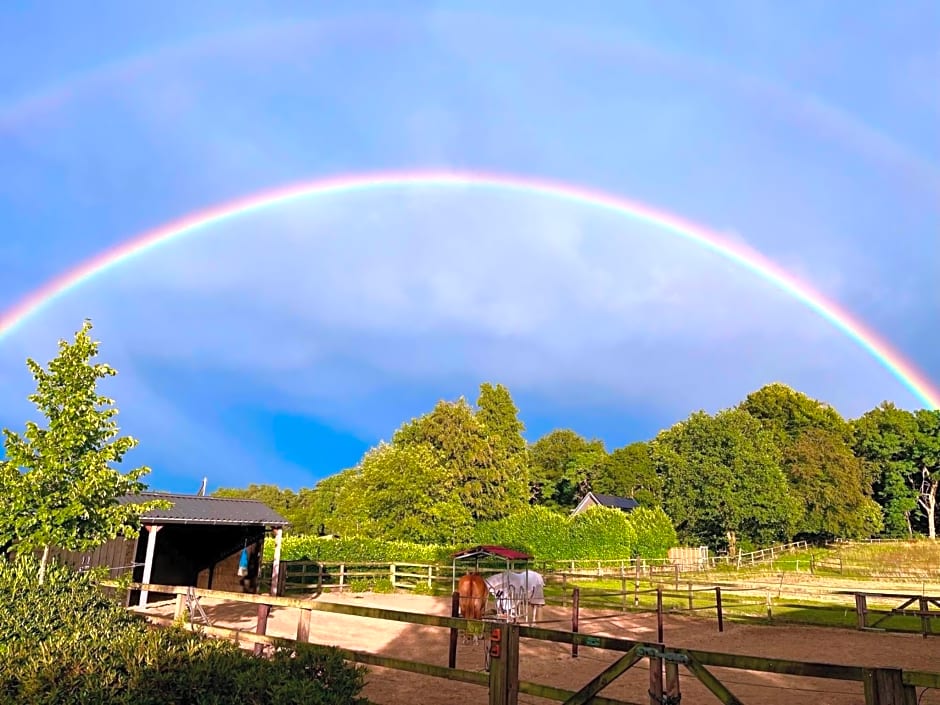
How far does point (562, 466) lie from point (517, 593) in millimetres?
66995

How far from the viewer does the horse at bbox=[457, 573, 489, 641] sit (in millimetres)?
13492

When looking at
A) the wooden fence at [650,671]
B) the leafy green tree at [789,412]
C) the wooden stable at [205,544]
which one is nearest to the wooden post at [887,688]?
the wooden fence at [650,671]

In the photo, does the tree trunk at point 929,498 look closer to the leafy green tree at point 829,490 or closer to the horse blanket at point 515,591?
the leafy green tree at point 829,490

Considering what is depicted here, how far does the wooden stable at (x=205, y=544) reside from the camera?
19797 millimetres

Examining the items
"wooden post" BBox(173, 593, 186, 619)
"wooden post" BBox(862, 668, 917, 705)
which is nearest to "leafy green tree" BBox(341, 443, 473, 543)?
"wooden post" BBox(173, 593, 186, 619)

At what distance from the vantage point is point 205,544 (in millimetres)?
24484

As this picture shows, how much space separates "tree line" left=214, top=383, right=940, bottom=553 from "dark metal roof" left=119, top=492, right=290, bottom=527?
56.7 ft

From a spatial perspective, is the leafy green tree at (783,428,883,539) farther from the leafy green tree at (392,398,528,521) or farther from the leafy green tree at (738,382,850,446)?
the leafy green tree at (392,398,528,521)

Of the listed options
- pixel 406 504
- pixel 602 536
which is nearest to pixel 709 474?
pixel 602 536

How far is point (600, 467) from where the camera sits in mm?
76000

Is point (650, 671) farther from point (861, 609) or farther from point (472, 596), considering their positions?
point (861, 609)

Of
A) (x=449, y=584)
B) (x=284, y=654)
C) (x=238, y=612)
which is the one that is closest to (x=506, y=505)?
(x=449, y=584)

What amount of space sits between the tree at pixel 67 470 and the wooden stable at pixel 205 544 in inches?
321

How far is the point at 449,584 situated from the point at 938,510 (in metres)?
67.3
